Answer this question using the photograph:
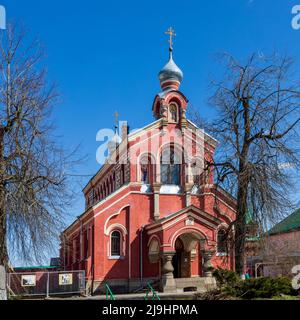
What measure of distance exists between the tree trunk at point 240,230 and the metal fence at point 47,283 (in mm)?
10734

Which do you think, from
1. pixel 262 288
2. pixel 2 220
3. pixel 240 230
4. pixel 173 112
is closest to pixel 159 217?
pixel 173 112

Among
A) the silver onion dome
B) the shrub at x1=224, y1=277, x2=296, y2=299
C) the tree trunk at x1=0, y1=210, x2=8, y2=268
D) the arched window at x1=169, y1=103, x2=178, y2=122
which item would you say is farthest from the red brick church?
the tree trunk at x1=0, y1=210, x2=8, y2=268

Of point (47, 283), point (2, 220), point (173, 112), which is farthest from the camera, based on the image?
point (173, 112)

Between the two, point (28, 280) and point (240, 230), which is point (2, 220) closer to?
point (240, 230)

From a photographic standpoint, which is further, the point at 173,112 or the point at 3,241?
the point at 173,112

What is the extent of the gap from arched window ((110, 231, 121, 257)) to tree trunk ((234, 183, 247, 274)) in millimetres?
11133

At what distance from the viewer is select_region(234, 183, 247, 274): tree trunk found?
1806cm

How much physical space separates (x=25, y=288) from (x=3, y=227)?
10.8 metres

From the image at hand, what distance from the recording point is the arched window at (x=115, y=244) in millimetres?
28078

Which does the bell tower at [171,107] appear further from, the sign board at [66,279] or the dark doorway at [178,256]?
the sign board at [66,279]

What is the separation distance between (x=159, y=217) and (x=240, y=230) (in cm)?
1102

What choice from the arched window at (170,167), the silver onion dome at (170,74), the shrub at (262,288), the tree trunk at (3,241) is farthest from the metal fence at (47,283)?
the silver onion dome at (170,74)

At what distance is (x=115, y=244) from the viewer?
2827cm
